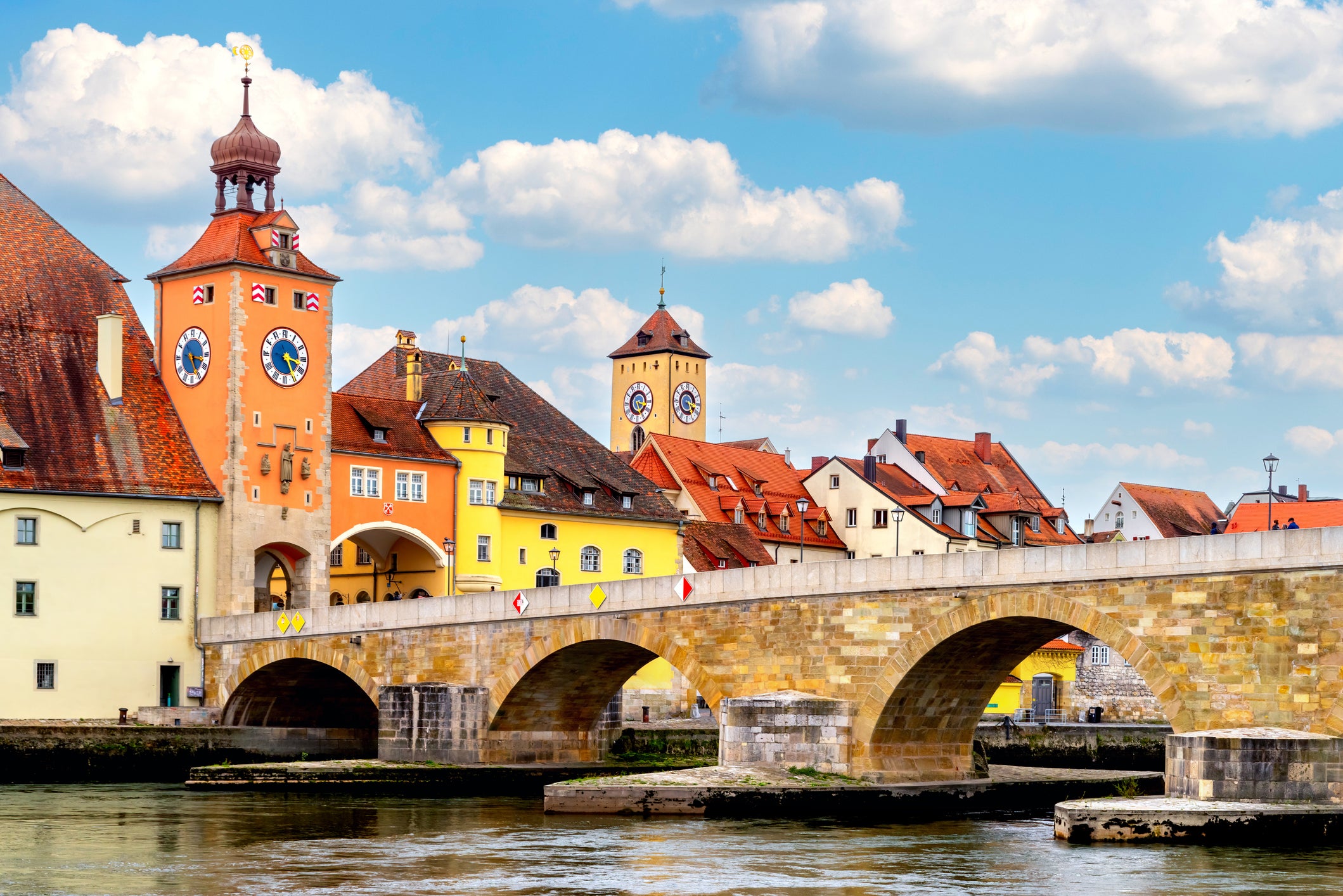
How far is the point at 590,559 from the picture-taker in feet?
205

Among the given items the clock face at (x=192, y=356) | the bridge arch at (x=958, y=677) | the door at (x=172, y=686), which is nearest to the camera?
the bridge arch at (x=958, y=677)

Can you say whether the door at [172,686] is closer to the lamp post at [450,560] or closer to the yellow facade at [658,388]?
the lamp post at [450,560]

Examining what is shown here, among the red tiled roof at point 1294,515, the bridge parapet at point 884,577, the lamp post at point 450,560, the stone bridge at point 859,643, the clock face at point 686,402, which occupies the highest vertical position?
the clock face at point 686,402

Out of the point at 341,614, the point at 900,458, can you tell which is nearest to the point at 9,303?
the point at 341,614

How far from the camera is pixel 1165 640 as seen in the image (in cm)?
3175

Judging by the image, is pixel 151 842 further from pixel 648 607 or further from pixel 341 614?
pixel 341 614

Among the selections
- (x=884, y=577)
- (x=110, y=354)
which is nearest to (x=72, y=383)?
(x=110, y=354)

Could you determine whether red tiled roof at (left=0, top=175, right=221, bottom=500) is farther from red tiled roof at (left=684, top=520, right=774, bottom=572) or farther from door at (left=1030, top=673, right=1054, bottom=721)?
door at (left=1030, top=673, right=1054, bottom=721)

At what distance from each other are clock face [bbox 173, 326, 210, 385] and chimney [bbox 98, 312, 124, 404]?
5.31 feet

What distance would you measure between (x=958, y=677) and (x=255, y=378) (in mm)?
24107

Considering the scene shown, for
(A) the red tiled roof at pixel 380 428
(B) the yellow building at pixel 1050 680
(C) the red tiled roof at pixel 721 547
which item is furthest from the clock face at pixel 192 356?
(B) the yellow building at pixel 1050 680

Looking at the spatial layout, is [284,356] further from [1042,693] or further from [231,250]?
[1042,693]

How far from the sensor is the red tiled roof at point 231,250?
179 ft

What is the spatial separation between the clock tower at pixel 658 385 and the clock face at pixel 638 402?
4 centimetres
